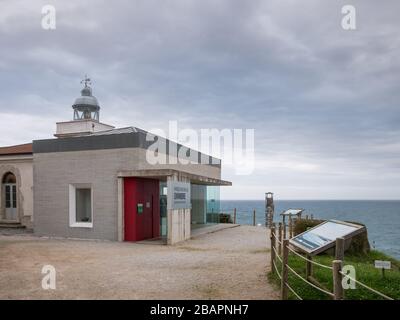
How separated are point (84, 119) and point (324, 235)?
20906 mm

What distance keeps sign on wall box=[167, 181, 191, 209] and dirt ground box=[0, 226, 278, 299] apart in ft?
5.09

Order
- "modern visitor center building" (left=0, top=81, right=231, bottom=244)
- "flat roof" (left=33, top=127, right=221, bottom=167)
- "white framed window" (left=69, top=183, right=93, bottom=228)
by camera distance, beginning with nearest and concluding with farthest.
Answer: "modern visitor center building" (left=0, top=81, right=231, bottom=244) → "flat roof" (left=33, top=127, right=221, bottom=167) → "white framed window" (left=69, top=183, right=93, bottom=228)

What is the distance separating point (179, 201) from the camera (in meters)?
15.1

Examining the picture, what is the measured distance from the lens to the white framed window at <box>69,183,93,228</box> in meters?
16.1

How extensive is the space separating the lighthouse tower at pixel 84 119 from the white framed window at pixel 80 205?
324 inches

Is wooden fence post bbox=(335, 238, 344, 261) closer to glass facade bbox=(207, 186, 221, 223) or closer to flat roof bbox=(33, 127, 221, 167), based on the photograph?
flat roof bbox=(33, 127, 221, 167)

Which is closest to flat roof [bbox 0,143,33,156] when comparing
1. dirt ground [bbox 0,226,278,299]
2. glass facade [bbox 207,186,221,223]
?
dirt ground [bbox 0,226,278,299]

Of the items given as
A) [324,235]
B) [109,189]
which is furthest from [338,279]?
[109,189]

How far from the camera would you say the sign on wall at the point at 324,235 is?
6.68 meters
